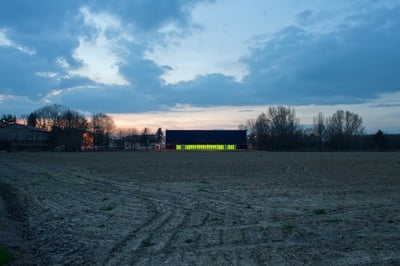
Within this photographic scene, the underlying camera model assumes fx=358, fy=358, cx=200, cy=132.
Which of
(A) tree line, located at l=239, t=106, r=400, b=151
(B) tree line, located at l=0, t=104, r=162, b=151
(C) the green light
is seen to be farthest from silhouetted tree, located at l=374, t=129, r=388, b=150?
(B) tree line, located at l=0, t=104, r=162, b=151

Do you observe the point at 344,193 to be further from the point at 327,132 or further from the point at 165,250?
the point at 327,132

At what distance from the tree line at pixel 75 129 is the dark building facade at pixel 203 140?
2097 cm

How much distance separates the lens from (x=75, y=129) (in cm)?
12775

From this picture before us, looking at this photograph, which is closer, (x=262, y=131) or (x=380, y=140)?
(x=380, y=140)

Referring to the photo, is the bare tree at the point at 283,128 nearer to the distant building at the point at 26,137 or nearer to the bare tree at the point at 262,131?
the bare tree at the point at 262,131

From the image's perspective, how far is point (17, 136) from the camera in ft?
411

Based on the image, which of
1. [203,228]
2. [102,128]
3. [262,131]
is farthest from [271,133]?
[203,228]

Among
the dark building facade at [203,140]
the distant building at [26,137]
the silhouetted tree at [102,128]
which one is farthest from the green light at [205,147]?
the distant building at [26,137]

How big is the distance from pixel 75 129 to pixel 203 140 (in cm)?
5274

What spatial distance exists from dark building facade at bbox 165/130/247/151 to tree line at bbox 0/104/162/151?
68.8 ft

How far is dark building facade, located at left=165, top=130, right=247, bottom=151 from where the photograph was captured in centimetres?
15162

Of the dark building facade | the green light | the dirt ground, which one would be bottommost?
the dirt ground

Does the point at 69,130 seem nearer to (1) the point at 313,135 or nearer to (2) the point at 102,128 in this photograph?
(2) the point at 102,128

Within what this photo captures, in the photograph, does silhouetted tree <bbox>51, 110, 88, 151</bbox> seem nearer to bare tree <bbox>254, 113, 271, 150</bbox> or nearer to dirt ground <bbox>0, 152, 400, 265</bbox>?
bare tree <bbox>254, 113, 271, 150</bbox>
